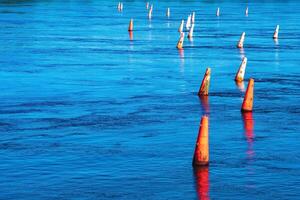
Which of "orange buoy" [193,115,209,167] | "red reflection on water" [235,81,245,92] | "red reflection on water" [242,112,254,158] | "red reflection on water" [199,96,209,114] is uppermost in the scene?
"orange buoy" [193,115,209,167]

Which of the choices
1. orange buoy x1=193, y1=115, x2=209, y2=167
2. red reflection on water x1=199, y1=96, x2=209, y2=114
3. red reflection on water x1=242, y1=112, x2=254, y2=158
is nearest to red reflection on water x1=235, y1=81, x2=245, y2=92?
red reflection on water x1=199, y1=96, x2=209, y2=114

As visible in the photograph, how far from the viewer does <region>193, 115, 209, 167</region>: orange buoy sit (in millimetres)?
33750

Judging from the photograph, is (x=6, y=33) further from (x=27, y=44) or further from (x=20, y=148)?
(x=20, y=148)

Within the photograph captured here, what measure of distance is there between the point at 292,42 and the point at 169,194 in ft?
249

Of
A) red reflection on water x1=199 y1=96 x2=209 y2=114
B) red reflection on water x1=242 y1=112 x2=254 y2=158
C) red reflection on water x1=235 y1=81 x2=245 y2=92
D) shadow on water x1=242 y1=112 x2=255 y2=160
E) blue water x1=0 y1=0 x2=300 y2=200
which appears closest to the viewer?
blue water x1=0 y1=0 x2=300 y2=200

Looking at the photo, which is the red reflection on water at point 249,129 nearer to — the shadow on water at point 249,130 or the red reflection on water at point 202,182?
the shadow on water at point 249,130

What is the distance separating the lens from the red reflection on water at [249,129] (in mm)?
40125

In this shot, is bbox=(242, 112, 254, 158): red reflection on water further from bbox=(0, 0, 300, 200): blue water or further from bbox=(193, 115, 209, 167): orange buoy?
bbox=(193, 115, 209, 167): orange buoy

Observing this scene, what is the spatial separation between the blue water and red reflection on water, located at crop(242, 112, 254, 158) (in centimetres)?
5

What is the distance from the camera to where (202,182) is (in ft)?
112

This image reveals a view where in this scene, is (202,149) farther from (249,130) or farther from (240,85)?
(240,85)

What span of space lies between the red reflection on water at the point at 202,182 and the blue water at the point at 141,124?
46 millimetres

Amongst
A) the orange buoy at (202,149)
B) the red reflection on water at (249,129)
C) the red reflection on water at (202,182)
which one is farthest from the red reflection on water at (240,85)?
the red reflection on water at (202,182)

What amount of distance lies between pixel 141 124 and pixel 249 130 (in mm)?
5977
